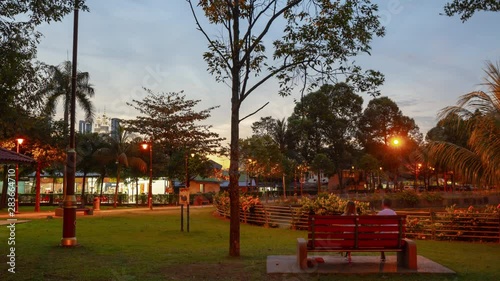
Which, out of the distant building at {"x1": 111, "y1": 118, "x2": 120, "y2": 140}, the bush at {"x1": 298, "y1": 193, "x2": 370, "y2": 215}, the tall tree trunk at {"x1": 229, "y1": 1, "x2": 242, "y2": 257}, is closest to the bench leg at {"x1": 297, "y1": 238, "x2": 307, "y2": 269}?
the tall tree trunk at {"x1": 229, "y1": 1, "x2": 242, "y2": 257}

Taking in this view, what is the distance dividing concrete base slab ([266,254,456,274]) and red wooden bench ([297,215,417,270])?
0.94ft

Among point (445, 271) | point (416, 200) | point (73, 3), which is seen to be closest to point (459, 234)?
point (445, 271)

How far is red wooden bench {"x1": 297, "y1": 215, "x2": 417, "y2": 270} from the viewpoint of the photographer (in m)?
8.37

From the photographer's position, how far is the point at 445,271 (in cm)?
796

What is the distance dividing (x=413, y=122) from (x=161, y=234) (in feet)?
202

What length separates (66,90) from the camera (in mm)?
34562

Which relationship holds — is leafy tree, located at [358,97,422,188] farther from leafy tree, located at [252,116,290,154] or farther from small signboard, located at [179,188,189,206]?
small signboard, located at [179,188,189,206]

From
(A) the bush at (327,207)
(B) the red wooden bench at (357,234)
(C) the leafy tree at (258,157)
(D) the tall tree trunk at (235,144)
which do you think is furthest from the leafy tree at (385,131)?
(B) the red wooden bench at (357,234)

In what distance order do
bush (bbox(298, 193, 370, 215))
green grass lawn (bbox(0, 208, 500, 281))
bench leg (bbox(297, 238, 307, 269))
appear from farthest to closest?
bush (bbox(298, 193, 370, 215)) < bench leg (bbox(297, 238, 307, 269)) < green grass lawn (bbox(0, 208, 500, 281))

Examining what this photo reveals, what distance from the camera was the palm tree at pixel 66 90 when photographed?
3378 cm

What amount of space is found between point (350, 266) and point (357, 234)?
590 mm

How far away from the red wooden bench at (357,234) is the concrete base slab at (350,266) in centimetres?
29

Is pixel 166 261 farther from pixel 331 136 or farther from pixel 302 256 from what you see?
pixel 331 136

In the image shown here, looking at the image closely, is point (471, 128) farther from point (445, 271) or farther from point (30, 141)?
point (30, 141)
